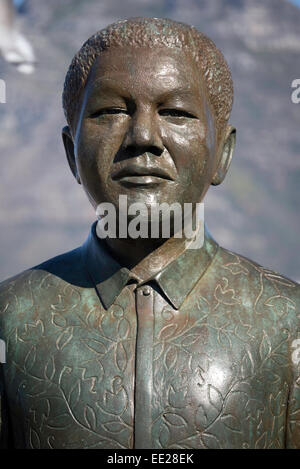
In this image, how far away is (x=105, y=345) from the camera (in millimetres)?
3146

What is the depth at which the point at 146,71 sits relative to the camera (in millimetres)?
3094

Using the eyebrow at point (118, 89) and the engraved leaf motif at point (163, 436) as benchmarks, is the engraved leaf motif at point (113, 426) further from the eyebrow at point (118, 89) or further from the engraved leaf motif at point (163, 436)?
the eyebrow at point (118, 89)

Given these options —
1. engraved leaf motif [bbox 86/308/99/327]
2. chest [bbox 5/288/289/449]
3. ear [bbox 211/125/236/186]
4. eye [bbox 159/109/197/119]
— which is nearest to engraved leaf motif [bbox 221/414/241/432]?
chest [bbox 5/288/289/449]

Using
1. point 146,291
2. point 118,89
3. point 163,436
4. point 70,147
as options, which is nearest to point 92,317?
point 146,291

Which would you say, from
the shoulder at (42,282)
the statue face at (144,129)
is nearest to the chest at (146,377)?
the shoulder at (42,282)

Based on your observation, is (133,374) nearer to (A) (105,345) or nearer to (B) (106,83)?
(A) (105,345)

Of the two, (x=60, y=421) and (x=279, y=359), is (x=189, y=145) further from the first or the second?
(x=60, y=421)

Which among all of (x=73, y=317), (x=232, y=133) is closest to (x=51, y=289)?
(x=73, y=317)

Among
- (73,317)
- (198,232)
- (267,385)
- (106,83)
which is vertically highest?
(106,83)

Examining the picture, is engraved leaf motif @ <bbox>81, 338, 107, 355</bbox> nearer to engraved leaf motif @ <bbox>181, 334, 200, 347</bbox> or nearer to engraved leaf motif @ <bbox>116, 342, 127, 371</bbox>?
engraved leaf motif @ <bbox>116, 342, 127, 371</bbox>

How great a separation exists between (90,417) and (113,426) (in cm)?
10

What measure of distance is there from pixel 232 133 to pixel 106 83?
67 centimetres

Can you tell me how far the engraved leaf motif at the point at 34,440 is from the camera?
3.10m

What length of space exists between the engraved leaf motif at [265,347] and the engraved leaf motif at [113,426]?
0.61 m
